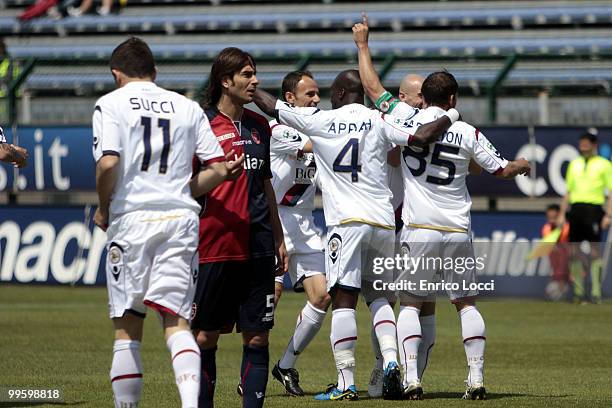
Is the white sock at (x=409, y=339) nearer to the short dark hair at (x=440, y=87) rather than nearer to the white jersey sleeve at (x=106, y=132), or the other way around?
the short dark hair at (x=440, y=87)

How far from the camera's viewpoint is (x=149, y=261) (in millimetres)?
6539

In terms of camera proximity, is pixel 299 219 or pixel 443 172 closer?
pixel 443 172

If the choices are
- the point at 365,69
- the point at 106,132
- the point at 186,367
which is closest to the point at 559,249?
the point at 365,69

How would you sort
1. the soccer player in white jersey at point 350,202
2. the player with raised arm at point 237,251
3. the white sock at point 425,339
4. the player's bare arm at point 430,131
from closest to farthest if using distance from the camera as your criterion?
the player with raised arm at point 237,251 → the player's bare arm at point 430,131 → the soccer player in white jersey at point 350,202 → the white sock at point 425,339

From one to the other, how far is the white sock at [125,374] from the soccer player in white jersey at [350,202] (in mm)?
2558

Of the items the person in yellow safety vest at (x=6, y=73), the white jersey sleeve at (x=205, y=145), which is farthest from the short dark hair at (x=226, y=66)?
the person in yellow safety vest at (x=6, y=73)

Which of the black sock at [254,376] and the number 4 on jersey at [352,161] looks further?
the number 4 on jersey at [352,161]

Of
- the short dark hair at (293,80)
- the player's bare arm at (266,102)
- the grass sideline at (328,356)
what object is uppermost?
the short dark hair at (293,80)

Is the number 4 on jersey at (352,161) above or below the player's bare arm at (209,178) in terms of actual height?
above

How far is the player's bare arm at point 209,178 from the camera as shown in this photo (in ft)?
→ 22.1

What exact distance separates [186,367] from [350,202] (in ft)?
9.38

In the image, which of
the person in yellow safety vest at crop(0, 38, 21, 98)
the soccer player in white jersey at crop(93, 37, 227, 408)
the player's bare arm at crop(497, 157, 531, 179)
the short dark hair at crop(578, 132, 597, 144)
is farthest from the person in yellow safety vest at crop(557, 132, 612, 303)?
the soccer player in white jersey at crop(93, 37, 227, 408)

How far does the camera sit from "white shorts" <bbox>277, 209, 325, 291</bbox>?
10141mm

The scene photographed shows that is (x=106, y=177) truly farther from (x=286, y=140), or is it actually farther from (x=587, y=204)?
(x=587, y=204)
